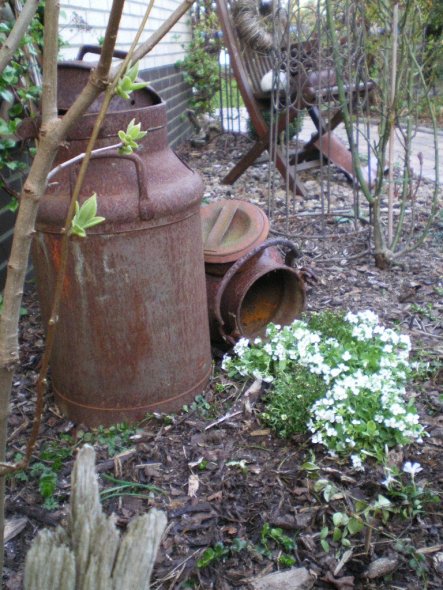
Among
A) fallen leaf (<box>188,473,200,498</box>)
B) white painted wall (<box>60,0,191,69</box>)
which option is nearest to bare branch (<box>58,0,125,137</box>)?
fallen leaf (<box>188,473,200,498</box>)

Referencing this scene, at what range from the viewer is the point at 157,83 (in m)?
6.49

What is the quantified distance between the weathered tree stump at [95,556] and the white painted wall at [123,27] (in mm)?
2906

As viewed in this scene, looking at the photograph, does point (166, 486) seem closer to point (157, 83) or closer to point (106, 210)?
point (106, 210)

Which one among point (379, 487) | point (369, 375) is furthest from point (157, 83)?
point (379, 487)

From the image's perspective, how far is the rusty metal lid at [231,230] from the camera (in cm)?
291

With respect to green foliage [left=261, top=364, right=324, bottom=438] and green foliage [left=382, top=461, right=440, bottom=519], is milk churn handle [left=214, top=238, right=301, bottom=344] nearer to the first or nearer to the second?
green foliage [left=261, top=364, right=324, bottom=438]

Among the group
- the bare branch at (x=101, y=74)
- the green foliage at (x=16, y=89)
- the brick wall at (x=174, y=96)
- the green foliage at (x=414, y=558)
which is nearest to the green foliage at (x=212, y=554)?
the green foliage at (x=414, y=558)

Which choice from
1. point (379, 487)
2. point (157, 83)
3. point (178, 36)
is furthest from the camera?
point (178, 36)

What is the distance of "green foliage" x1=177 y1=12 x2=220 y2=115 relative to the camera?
26.8 ft

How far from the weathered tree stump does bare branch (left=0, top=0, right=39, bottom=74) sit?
83 cm

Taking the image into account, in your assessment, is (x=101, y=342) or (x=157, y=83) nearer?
(x=101, y=342)

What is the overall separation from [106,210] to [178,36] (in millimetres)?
6506

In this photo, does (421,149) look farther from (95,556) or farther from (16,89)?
(95,556)

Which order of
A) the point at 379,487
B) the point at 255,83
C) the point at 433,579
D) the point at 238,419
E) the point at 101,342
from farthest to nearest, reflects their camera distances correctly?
1. the point at 255,83
2. the point at 238,419
3. the point at 101,342
4. the point at 379,487
5. the point at 433,579
